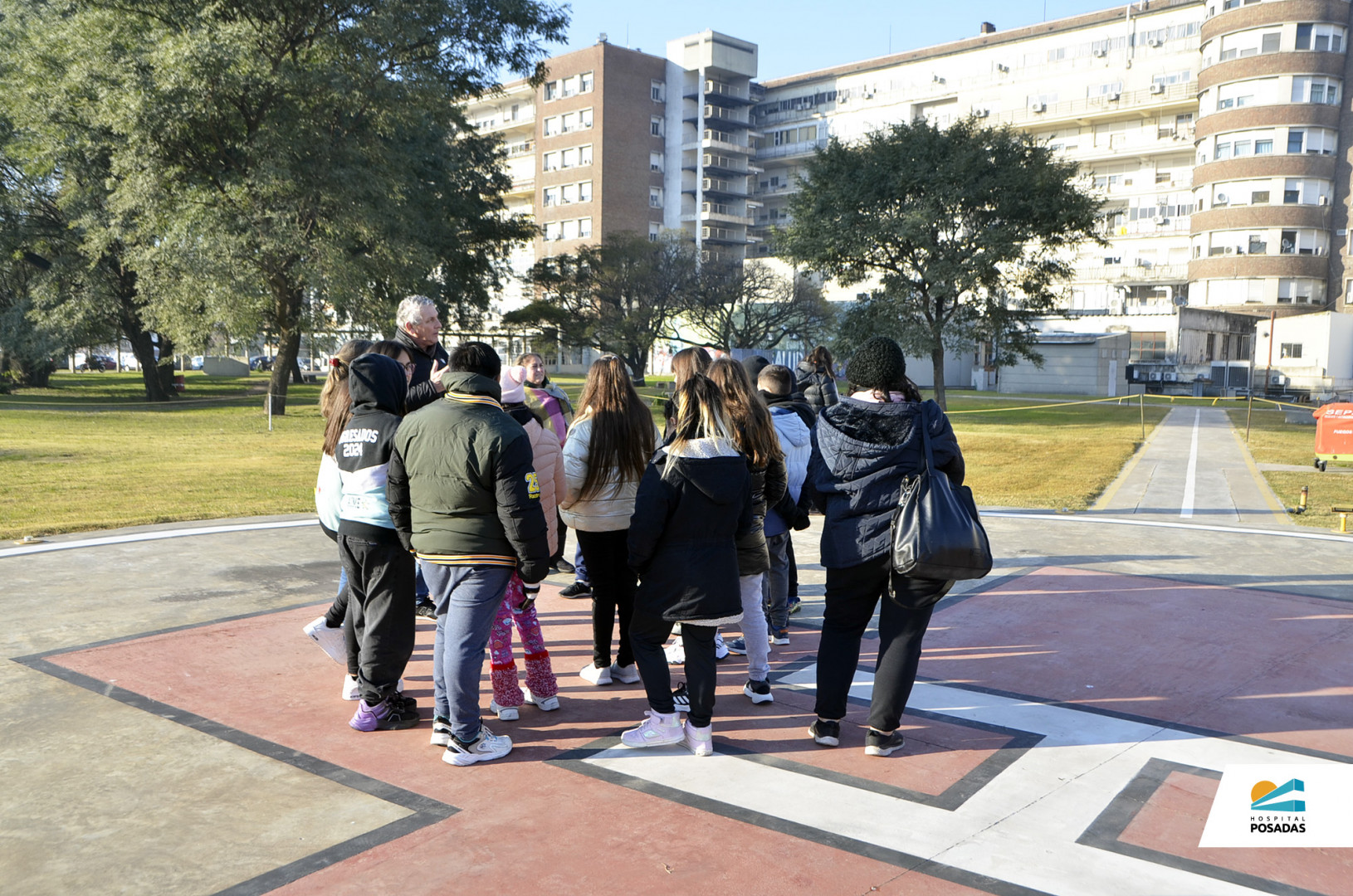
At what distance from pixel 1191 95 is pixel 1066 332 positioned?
19.2 metres

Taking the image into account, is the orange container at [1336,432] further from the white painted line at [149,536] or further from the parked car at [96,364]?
the parked car at [96,364]

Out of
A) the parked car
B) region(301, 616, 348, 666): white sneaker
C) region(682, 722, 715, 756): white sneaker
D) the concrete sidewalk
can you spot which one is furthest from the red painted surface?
the parked car

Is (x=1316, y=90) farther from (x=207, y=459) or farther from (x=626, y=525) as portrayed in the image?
(x=626, y=525)

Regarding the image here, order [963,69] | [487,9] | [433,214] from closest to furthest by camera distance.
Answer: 1. [487,9]
2. [433,214]
3. [963,69]

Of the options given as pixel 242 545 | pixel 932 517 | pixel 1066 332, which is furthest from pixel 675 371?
pixel 1066 332

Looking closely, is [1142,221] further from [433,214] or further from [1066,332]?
[433,214]

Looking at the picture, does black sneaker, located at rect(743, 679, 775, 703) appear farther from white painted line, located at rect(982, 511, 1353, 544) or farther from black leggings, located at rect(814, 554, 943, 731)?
white painted line, located at rect(982, 511, 1353, 544)

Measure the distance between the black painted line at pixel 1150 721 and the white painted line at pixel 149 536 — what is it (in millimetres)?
7362

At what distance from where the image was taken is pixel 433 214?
33.8 m

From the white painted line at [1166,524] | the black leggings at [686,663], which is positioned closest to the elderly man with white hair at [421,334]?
the black leggings at [686,663]

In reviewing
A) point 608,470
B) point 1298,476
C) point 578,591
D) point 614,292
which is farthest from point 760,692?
point 614,292

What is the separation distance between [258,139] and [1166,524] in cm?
2444

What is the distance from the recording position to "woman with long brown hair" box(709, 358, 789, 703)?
488cm

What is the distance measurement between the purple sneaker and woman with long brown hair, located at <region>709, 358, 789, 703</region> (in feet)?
5.83
